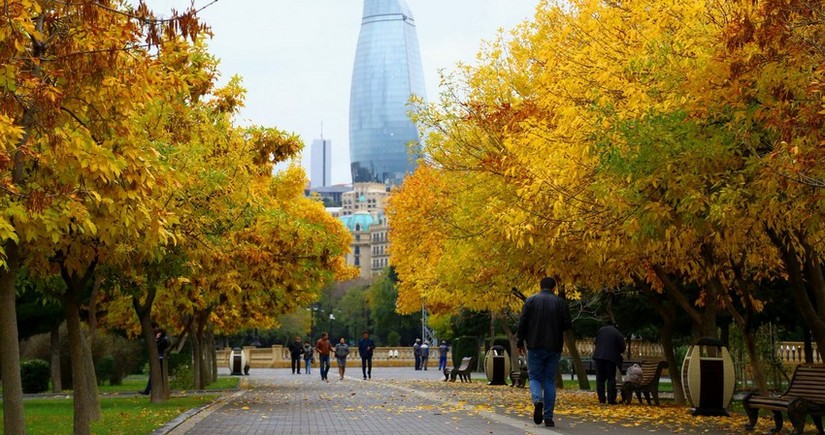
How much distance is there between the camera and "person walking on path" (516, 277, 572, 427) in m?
16.1

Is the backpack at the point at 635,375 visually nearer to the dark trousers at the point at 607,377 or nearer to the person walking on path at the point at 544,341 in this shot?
the dark trousers at the point at 607,377

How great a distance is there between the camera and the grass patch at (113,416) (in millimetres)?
18297

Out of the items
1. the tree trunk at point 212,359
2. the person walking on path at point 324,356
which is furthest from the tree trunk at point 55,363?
the person walking on path at point 324,356

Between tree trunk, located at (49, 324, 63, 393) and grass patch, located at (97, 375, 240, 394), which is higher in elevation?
tree trunk, located at (49, 324, 63, 393)

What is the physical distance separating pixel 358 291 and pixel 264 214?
121 m

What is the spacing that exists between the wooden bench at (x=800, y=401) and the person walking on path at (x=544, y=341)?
2503mm

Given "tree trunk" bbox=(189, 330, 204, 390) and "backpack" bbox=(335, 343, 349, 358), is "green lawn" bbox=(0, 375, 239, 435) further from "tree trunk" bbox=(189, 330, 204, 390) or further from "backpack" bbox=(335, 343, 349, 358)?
"backpack" bbox=(335, 343, 349, 358)

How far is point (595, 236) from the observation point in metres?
17.5

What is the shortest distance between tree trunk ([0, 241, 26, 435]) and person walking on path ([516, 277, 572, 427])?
258 inches

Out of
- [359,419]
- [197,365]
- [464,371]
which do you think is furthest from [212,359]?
[359,419]

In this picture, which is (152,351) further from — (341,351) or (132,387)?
(341,351)

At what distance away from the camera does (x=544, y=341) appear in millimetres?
16062

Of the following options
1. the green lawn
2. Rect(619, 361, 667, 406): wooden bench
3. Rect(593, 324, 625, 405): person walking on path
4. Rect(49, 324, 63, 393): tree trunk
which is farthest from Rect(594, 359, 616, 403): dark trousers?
Rect(49, 324, 63, 393): tree trunk

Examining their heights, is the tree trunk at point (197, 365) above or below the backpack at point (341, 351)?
below
